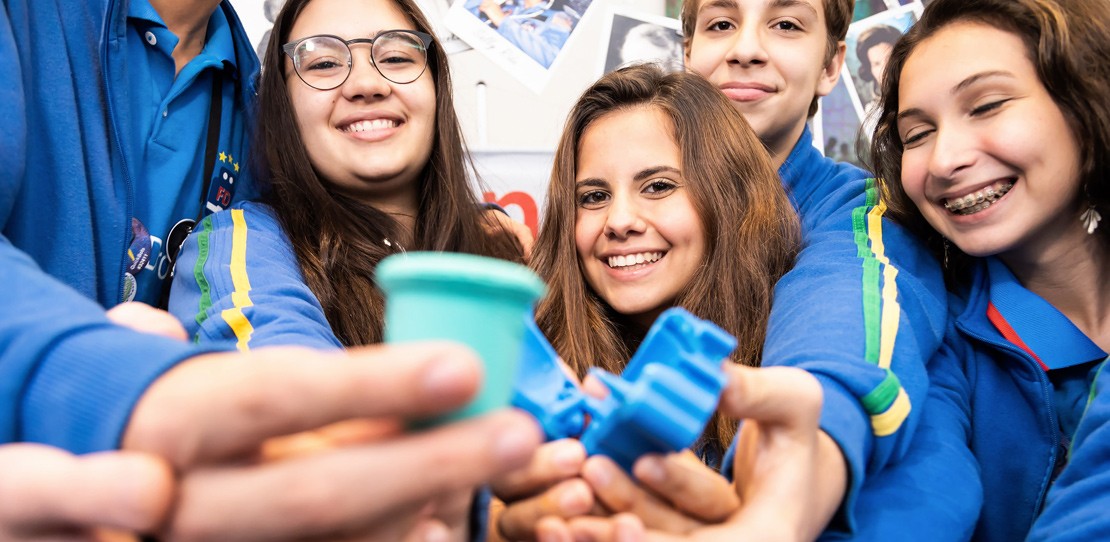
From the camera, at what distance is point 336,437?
41 cm

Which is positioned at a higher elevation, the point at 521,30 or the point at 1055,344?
the point at 521,30

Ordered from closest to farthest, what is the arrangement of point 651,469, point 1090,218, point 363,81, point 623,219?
point 651,469, point 1090,218, point 623,219, point 363,81

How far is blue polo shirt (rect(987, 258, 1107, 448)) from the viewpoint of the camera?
976 mm

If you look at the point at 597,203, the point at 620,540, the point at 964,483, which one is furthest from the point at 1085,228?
the point at 620,540

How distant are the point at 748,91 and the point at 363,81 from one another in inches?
26.6

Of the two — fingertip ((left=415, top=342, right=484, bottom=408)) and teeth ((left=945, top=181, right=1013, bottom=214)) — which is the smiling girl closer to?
teeth ((left=945, top=181, right=1013, bottom=214))

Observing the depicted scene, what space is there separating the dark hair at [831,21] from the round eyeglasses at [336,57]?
24.0 inches

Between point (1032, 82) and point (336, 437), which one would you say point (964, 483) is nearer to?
point (1032, 82)

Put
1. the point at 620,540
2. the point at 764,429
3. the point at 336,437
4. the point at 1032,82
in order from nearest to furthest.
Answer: the point at 336,437, the point at 620,540, the point at 764,429, the point at 1032,82

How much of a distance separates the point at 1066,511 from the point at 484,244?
35.5 inches

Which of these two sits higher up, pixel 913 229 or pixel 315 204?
pixel 913 229

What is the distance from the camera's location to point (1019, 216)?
997 millimetres

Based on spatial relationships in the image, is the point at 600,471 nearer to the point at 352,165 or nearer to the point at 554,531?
the point at 554,531

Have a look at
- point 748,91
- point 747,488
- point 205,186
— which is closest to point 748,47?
point 748,91
